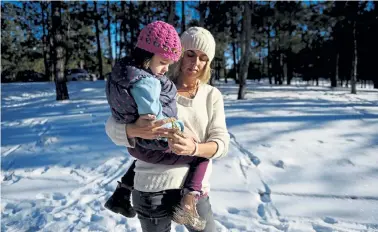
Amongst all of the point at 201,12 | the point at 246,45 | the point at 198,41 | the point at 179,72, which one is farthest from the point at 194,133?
the point at 201,12

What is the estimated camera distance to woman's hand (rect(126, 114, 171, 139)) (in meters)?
1.33

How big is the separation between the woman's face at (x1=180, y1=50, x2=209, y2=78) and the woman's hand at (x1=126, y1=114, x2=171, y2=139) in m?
0.47

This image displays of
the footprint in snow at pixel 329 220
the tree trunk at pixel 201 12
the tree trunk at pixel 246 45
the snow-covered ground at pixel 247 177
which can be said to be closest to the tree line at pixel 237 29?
the tree trunk at pixel 201 12

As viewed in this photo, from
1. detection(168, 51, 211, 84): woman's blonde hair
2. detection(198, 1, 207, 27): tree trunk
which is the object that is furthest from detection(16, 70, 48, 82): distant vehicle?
detection(168, 51, 211, 84): woman's blonde hair

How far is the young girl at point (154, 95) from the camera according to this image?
4.33ft

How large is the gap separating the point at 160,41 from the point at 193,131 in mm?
533

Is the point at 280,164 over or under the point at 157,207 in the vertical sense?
under

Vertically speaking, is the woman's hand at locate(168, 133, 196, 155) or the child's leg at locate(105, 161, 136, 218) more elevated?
the woman's hand at locate(168, 133, 196, 155)

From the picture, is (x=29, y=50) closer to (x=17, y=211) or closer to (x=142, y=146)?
(x=17, y=211)

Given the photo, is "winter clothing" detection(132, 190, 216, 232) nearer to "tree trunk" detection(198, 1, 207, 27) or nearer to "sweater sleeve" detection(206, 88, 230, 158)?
"sweater sleeve" detection(206, 88, 230, 158)

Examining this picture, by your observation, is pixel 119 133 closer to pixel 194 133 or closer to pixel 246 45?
pixel 194 133

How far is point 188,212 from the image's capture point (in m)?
1.50

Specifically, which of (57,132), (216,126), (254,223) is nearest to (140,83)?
(216,126)

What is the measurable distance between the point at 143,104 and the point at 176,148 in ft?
0.84
